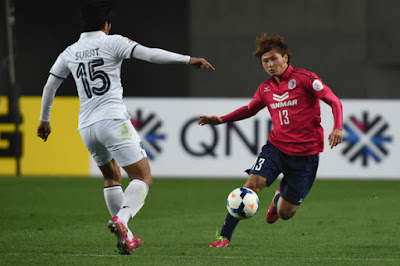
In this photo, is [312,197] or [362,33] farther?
[362,33]

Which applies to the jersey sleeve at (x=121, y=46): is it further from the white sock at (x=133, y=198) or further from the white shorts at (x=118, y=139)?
the white sock at (x=133, y=198)

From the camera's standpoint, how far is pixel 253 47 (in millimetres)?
17922

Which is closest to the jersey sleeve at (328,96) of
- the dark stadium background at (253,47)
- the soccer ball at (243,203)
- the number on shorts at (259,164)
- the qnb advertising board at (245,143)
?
the number on shorts at (259,164)

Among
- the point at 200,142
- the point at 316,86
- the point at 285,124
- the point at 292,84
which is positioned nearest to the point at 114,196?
the point at 285,124

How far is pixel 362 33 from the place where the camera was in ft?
60.0

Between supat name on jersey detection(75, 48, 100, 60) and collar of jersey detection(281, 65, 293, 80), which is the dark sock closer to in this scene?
collar of jersey detection(281, 65, 293, 80)

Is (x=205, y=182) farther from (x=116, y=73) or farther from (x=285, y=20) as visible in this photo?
(x=116, y=73)

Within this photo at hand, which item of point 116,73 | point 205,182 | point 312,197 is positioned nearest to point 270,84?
point 116,73

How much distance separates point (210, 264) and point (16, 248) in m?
1.76

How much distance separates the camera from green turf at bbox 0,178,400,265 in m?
6.27

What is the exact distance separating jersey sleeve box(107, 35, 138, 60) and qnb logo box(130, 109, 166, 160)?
26.9 feet

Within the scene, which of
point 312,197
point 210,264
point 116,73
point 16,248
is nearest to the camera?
point 210,264

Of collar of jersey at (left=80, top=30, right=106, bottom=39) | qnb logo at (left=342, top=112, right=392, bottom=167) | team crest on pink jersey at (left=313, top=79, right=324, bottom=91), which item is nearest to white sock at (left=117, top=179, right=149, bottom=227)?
collar of jersey at (left=80, top=30, right=106, bottom=39)

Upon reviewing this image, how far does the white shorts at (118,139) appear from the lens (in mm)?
6180
